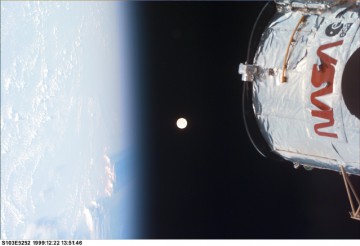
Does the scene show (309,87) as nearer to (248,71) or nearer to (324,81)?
(324,81)

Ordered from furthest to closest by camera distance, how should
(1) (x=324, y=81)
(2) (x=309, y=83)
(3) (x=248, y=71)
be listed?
(3) (x=248, y=71) < (2) (x=309, y=83) < (1) (x=324, y=81)

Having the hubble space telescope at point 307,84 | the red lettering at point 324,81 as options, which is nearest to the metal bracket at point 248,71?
the hubble space telescope at point 307,84

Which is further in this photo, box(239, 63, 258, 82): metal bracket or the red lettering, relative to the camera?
box(239, 63, 258, 82): metal bracket

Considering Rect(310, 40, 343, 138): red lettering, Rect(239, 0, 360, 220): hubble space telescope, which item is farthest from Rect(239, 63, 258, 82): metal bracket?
Rect(310, 40, 343, 138): red lettering

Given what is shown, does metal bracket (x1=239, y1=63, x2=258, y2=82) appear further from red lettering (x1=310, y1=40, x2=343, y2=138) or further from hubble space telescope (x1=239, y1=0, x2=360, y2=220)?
red lettering (x1=310, y1=40, x2=343, y2=138)

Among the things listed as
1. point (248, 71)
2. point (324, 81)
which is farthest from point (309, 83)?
point (248, 71)

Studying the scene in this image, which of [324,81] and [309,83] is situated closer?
[324,81]

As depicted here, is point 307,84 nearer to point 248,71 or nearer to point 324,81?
point 324,81

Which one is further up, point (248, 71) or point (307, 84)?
point (248, 71)

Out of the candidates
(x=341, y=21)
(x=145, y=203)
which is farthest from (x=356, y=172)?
(x=145, y=203)

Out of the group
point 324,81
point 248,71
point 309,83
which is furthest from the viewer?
point 248,71
